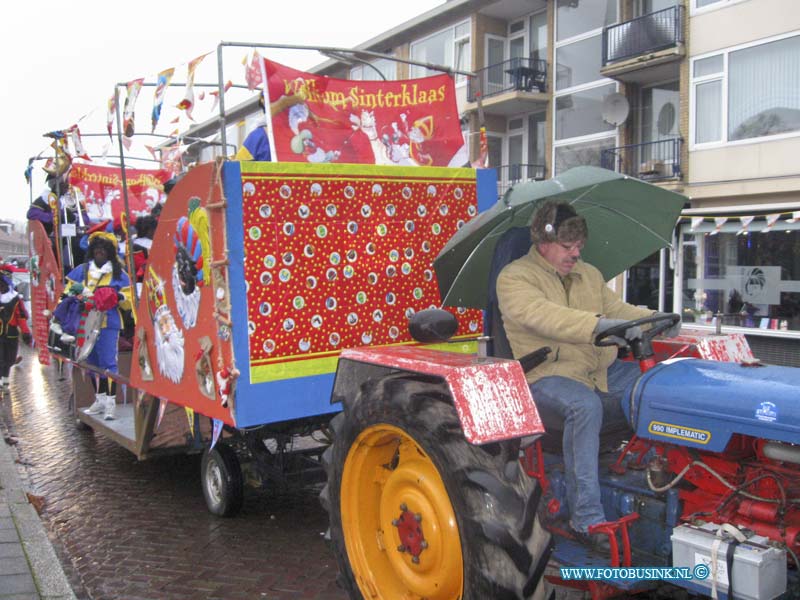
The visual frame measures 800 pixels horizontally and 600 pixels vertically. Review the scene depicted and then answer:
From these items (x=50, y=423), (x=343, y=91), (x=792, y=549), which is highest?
(x=343, y=91)

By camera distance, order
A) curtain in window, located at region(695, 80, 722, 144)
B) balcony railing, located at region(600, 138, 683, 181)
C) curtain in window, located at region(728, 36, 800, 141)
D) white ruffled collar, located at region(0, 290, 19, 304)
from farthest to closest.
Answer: balcony railing, located at region(600, 138, 683, 181), curtain in window, located at region(695, 80, 722, 144), curtain in window, located at region(728, 36, 800, 141), white ruffled collar, located at region(0, 290, 19, 304)

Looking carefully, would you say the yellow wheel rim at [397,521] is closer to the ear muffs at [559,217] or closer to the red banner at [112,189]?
the ear muffs at [559,217]

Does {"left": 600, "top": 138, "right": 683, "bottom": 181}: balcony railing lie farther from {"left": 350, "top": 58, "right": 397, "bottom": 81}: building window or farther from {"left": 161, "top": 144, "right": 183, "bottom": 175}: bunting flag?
{"left": 161, "top": 144, "right": 183, "bottom": 175}: bunting flag

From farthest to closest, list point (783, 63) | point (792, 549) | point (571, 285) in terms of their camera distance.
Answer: point (783, 63) < point (571, 285) < point (792, 549)

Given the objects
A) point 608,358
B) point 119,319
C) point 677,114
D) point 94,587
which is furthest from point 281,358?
point 677,114

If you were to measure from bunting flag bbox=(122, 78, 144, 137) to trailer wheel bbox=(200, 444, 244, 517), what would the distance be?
2206mm

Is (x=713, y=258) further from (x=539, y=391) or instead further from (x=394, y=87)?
(x=539, y=391)

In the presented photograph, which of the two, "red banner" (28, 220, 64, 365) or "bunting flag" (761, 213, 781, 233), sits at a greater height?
"bunting flag" (761, 213, 781, 233)

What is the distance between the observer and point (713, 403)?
8.68ft

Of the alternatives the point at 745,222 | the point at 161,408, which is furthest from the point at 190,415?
the point at 745,222

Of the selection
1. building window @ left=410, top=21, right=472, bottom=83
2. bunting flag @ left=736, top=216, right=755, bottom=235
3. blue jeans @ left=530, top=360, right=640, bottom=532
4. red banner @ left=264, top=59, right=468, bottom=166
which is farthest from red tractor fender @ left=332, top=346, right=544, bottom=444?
building window @ left=410, top=21, right=472, bottom=83

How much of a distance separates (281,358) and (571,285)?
168 cm

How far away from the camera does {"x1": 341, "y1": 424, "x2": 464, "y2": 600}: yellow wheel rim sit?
2.91m

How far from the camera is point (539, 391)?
3.22 metres
